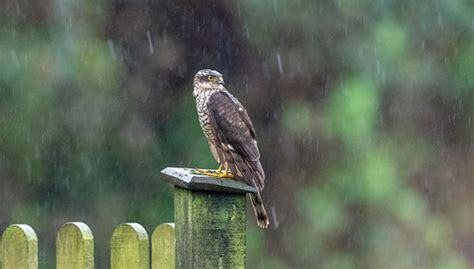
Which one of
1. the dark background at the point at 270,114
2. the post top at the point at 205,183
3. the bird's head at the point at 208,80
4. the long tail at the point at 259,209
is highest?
the dark background at the point at 270,114

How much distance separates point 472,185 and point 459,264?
1.00m

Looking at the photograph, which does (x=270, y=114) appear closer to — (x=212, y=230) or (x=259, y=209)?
(x=259, y=209)

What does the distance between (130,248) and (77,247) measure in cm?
15

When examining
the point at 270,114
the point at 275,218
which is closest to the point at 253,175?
the point at 270,114

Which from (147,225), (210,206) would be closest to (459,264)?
(147,225)

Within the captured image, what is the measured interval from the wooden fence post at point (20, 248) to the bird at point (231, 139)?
0.43 metres

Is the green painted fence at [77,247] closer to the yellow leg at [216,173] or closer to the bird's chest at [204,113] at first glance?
the yellow leg at [216,173]

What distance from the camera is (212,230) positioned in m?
2.96

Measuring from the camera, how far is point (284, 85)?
9.22 m

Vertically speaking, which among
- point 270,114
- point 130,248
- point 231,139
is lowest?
point 130,248

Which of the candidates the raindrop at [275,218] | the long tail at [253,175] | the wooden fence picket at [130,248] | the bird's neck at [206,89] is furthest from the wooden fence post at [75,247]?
the raindrop at [275,218]

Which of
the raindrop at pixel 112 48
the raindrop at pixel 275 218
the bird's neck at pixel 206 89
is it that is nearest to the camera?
the bird's neck at pixel 206 89

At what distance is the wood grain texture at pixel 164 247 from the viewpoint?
3.25 m

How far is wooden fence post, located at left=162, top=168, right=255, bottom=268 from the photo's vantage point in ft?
9.71
